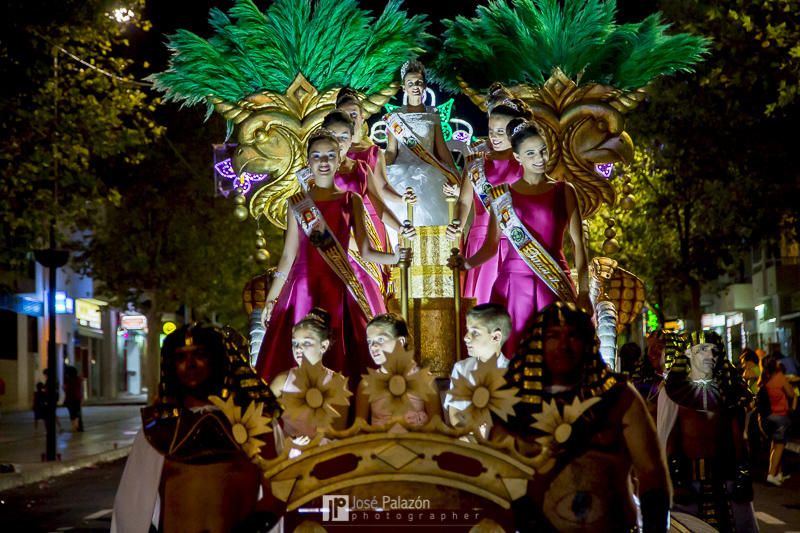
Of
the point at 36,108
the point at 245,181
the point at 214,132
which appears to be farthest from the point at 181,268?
the point at 245,181

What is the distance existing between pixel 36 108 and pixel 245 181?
10656 mm

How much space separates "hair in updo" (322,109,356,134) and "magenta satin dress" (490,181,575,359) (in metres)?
1.57

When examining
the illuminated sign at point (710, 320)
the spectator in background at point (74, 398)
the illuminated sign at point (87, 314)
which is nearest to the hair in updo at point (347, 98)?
the spectator in background at point (74, 398)

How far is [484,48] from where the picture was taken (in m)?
9.51

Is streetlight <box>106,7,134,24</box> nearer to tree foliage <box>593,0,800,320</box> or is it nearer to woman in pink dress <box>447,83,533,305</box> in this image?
tree foliage <box>593,0,800,320</box>

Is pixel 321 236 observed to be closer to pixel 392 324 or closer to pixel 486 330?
pixel 392 324

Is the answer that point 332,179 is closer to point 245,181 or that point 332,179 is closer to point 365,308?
point 365,308

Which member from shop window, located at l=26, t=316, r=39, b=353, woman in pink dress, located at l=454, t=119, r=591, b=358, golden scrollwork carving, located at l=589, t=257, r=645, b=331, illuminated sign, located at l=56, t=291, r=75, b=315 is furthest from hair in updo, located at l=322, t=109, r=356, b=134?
shop window, located at l=26, t=316, r=39, b=353

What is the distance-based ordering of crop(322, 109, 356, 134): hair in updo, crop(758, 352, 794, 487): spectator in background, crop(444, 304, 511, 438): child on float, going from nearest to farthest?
1. crop(444, 304, 511, 438): child on float
2. crop(322, 109, 356, 134): hair in updo
3. crop(758, 352, 794, 487): spectator in background

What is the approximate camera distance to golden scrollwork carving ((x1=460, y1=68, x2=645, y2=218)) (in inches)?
372

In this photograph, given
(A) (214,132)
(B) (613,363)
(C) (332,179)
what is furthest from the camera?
(A) (214,132)

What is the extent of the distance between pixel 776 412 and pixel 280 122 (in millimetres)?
10990

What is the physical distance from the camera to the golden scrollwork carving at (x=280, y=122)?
9.66 meters


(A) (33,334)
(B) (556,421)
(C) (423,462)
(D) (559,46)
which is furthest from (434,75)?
(A) (33,334)
